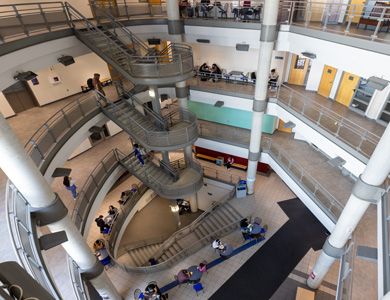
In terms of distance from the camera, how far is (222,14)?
1033 centimetres

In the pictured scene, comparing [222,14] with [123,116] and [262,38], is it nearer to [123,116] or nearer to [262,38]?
[262,38]

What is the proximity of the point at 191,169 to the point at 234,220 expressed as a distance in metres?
3.13

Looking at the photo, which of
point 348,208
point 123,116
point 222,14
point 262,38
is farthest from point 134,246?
point 222,14

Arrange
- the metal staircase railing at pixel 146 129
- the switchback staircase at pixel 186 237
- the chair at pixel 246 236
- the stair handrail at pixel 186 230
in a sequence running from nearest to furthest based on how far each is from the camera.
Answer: the metal staircase railing at pixel 146 129
the chair at pixel 246 236
the switchback staircase at pixel 186 237
the stair handrail at pixel 186 230

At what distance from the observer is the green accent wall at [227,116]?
40.1 feet

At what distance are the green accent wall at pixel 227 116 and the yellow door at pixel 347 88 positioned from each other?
11.2 feet

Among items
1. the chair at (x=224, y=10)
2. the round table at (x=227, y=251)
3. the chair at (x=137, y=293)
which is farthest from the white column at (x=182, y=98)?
the chair at (x=137, y=293)

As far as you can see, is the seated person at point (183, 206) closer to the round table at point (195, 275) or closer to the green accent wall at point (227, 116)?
the green accent wall at point (227, 116)

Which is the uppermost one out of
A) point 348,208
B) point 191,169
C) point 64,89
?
point 64,89

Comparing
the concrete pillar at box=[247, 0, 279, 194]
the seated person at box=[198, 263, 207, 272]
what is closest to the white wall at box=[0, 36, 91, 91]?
the concrete pillar at box=[247, 0, 279, 194]

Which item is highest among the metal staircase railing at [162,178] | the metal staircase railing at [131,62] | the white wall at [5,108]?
the metal staircase railing at [131,62]

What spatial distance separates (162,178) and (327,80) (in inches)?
314

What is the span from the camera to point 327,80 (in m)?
9.51

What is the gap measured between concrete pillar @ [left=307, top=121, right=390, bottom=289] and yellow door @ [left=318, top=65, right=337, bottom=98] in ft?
18.0
